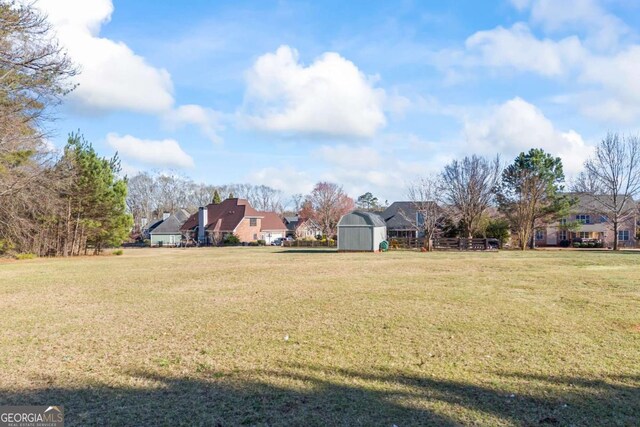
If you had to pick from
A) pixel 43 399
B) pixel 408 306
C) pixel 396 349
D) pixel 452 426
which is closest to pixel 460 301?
pixel 408 306

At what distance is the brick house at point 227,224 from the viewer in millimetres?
58344

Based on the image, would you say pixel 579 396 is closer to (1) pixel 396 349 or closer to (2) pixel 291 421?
(1) pixel 396 349


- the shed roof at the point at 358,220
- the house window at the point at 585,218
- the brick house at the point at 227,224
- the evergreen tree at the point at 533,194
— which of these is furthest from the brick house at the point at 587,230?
the brick house at the point at 227,224

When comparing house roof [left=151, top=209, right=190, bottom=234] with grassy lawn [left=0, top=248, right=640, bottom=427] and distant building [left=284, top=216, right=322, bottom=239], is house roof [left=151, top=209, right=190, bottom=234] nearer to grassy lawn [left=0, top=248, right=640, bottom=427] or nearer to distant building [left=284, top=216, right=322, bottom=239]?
distant building [left=284, top=216, right=322, bottom=239]

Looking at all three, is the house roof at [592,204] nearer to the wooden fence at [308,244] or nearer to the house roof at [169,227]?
the wooden fence at [308,244]

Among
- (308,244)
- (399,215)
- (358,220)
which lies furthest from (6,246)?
(399,215)

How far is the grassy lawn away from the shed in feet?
75.7

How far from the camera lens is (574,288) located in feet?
40.8

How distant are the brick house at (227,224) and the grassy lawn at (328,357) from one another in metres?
46.8

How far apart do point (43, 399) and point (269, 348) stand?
284 cm

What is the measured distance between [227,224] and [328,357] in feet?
179

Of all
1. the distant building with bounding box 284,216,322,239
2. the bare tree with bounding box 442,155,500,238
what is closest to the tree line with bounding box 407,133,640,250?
the bare tree with bounding box 442,155,500,238

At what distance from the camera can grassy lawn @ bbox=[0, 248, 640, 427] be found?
4.14 metres

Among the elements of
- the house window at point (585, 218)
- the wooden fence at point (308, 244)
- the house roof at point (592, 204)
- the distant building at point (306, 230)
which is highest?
the house roof at point (592, 204)
